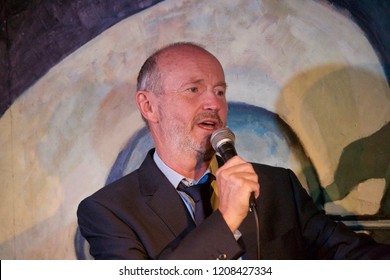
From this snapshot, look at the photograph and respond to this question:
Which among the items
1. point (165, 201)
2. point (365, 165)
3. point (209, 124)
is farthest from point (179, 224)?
point (365, 165)

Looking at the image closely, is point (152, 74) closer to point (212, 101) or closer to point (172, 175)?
point (212, 101)

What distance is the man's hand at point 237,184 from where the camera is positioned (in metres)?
1.78

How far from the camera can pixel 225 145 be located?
187cm

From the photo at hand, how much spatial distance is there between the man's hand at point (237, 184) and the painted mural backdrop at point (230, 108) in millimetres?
528

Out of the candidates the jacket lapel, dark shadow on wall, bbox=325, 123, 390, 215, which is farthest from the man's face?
dark shadow on wall, bbox=325, 123, 390, 215

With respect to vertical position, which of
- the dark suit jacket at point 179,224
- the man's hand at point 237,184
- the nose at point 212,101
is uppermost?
the nose at point 212,101

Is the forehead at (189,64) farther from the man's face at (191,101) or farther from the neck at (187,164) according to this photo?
the neck at (187,164)

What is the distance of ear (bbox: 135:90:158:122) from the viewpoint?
7.54ft

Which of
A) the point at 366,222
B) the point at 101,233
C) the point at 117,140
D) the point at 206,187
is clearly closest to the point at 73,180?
the point at 117,140

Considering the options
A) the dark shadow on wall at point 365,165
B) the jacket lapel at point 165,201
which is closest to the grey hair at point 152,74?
the jacket lapel at point 165,201

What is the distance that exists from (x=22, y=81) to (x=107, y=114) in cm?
40

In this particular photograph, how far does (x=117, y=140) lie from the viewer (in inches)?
95.0

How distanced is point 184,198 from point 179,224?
0.40ft

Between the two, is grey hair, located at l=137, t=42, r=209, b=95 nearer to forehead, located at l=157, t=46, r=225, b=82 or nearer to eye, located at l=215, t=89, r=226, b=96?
forehead, located at l=157, t=46, r=225, b=82
